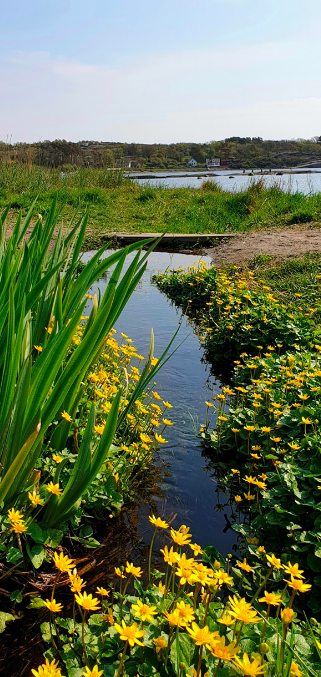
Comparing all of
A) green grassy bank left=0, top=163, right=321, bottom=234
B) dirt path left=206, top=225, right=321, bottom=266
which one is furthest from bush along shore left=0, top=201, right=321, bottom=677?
green grassy bank left=0, top=163, right=321, bottom=234

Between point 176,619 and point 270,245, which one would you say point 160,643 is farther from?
point 270,245

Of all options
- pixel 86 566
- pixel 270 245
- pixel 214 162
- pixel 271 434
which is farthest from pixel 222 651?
pixel 214 162

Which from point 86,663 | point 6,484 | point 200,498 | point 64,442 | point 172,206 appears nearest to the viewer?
point 86,663

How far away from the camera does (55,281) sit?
6.88 feet

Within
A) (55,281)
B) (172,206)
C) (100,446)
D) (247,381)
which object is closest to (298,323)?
(247,381)

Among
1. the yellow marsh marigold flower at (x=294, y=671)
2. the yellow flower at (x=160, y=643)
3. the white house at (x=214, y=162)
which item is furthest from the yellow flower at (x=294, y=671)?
the white house at (x=214, y=162)

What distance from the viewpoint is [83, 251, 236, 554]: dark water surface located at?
2227 millimetres

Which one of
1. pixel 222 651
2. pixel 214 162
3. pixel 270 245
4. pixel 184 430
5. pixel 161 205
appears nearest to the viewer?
pixel 222 651

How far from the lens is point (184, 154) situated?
49.3 metres

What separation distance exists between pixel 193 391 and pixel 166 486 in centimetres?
126

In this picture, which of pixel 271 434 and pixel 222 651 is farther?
pixel 271 434

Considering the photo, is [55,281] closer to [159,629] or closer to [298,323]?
[159,629]

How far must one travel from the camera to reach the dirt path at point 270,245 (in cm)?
819

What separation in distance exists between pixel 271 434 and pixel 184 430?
2.20 ft
